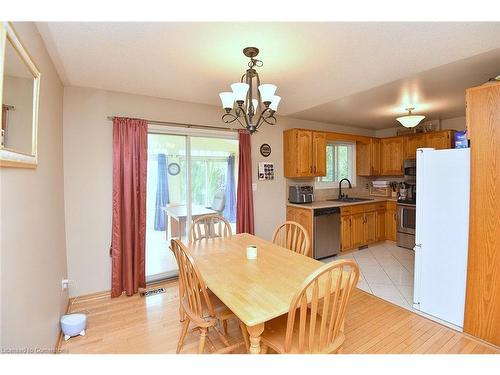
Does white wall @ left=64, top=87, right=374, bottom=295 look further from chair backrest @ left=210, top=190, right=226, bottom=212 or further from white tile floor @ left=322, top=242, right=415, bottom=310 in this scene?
white tile floor @ left=322, top=242, right=415, bottom=310

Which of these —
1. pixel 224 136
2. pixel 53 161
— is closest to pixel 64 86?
pixel 53 161

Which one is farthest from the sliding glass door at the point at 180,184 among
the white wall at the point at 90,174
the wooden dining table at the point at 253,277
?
the wooden dining table at the point at 253,277

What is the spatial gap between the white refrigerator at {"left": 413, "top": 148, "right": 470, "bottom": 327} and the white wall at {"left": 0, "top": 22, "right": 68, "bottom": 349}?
2.97 meters

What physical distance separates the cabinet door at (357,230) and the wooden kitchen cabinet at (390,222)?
29.8 inches

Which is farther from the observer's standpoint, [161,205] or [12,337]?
[161,205]

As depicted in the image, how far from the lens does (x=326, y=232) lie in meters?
3.90

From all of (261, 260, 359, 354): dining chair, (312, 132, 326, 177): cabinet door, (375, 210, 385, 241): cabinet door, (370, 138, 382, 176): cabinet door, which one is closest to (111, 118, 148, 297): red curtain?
(261, 260, 359, 354): dining chair

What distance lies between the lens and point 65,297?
2.46m

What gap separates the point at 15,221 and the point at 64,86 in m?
2.00

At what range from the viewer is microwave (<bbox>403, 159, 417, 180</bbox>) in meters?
4.54

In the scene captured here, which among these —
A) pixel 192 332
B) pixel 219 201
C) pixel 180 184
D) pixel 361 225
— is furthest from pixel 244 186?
pixel 361 225

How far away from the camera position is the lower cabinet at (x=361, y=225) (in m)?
4.18

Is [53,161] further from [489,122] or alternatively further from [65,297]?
[489,122]
